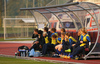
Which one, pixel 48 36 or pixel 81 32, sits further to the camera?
pixel 48 36

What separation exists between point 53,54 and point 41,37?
0.99 meters

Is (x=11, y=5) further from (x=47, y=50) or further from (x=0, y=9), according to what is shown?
(x=47, y=50)

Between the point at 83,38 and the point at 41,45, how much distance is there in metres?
2.71

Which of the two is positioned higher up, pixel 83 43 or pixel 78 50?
pixel 83 43

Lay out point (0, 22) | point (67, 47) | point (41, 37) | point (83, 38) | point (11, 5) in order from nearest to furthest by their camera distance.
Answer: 1. point (83, 38)
2. point (67, 47)
3. point (41, 37)
4. point (0, 22)
5. point (11, 5)

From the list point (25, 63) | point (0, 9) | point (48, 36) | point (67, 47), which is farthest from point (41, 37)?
point (0, 9)

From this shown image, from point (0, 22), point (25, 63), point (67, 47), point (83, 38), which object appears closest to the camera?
point (25, 63)

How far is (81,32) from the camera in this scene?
12.8m

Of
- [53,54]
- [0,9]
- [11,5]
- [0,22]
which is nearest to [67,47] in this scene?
[53,54]

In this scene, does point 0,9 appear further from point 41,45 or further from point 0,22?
point 41,45

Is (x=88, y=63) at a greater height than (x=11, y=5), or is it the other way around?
(x=11, y=5)

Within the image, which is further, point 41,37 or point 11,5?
point 11,5

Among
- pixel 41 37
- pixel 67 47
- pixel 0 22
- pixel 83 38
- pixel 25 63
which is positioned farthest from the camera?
pixel 0 22

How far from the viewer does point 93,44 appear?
12961 millimetres
